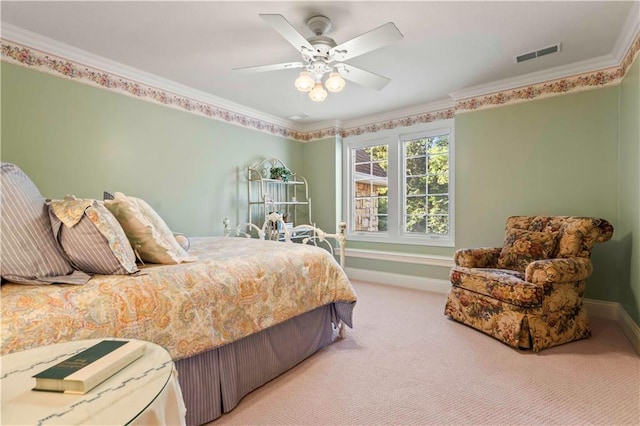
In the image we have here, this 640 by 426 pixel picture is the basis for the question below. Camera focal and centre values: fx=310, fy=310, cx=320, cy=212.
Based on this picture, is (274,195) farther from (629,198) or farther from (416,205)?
(629,198)

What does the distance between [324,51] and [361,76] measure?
382 mm

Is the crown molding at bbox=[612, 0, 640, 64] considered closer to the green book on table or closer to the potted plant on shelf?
the green book on table

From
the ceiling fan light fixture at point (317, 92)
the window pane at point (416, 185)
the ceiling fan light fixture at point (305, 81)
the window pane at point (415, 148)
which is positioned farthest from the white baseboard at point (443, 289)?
the ceiling fan light fixture at point (305, 81)

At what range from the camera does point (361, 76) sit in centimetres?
245

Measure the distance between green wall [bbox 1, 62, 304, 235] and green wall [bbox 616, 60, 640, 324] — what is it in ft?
13.0

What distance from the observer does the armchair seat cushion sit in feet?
7.61

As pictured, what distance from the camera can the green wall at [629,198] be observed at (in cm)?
242

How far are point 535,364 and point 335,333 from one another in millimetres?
1459

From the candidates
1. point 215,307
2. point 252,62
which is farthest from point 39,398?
point 252,62

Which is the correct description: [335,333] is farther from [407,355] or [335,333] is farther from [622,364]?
[622,364]

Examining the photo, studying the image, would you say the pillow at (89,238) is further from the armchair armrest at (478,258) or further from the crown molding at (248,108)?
the armchair armrest at (478,258)

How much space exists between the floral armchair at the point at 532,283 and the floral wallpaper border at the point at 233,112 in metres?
1.39

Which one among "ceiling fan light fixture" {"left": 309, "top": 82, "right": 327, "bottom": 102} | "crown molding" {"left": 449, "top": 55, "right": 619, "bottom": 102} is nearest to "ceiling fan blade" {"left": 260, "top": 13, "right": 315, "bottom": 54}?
"ceiling fan light fixture" {"left": 309, "top": 82, "right": 327, "bottom": 102}

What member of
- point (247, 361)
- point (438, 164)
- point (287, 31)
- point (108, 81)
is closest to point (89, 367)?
point (247, 361)
